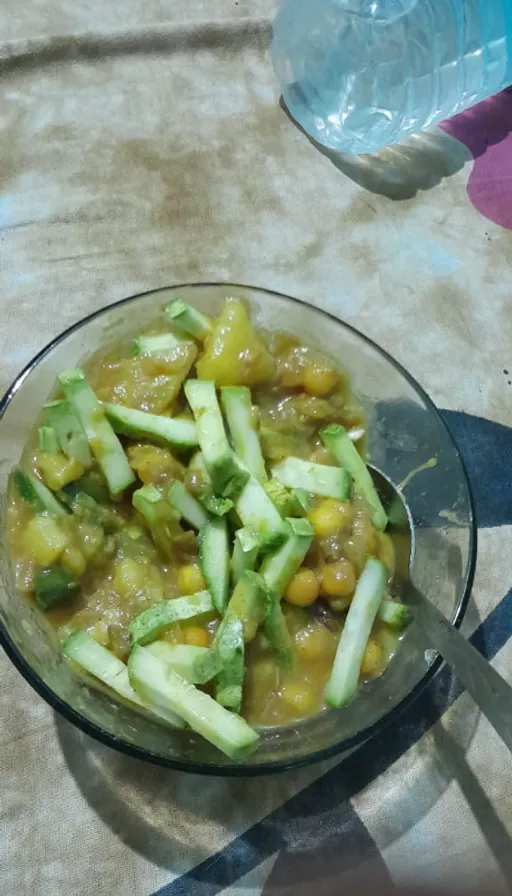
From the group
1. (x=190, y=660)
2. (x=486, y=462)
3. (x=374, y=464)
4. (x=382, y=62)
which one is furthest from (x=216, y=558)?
(x=382, y=62)

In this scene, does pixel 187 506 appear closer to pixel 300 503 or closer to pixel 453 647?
pixel 300 503

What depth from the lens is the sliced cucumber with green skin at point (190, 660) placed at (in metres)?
0.92

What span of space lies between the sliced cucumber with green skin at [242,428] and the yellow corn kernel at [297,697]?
0.28 metres

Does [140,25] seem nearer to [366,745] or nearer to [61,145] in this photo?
[61,145]

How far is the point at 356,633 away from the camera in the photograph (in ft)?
3.36

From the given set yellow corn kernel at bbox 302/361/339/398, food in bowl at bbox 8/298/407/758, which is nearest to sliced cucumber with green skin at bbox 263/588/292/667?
food in bowl at bbox 8/298/407/758

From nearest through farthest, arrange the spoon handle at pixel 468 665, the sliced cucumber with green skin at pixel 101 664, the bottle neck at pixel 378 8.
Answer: the spoon handle at pixel 468 665, the sliced cucumber with green skin at pixel 101 664, the bottle neck at pixel 378 8

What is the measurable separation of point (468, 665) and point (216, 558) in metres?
0.35

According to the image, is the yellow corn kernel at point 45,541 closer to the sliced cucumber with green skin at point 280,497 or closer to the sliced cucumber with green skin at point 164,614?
the sliced cucumber with green skin at point 164,614

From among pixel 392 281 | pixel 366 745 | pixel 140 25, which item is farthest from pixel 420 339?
pixel 140 25

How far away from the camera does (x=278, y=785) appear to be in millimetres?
1095

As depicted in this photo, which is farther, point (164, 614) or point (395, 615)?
point (395, 615)

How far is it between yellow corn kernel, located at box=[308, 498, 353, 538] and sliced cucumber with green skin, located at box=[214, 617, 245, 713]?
0.19 meters

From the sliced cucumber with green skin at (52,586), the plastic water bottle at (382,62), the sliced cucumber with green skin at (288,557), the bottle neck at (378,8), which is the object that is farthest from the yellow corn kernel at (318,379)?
the bottle neck at (378,8)
